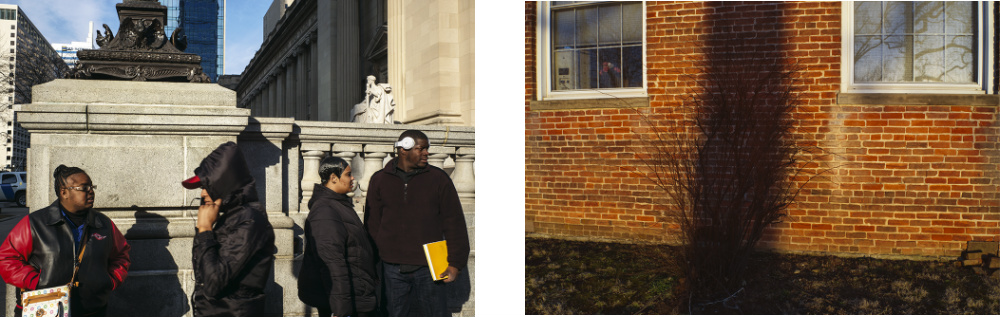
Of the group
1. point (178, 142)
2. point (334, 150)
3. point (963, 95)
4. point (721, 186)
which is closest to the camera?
point (178, 142)

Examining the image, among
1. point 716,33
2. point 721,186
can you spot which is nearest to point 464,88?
point 716,33

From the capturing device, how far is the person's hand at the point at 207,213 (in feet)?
10.4

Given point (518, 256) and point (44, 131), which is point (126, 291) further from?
point (518, 256)

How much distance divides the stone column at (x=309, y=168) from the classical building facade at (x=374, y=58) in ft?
17.1

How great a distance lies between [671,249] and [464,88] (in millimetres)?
5395

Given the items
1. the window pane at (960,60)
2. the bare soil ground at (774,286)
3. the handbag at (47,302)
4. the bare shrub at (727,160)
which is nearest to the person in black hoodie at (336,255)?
the handbag at (47,302)

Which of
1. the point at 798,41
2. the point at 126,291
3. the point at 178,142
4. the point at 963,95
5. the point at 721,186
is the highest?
the point at 798,41

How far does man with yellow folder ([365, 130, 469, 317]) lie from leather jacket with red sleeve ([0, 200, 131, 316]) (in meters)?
1.55

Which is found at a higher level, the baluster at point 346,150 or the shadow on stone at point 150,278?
the baluster at point 346,150

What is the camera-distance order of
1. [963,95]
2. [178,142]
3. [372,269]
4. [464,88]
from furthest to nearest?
1. [464,88]
2. [963,95]
3. [178,142]
4. [372,269]

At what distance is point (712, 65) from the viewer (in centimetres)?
622

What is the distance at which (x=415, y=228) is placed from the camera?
4098 millimetres

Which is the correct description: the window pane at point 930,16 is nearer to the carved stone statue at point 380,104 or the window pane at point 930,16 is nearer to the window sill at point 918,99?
the window sill at point 918,99

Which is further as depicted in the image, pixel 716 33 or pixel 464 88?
pixel 464 88
